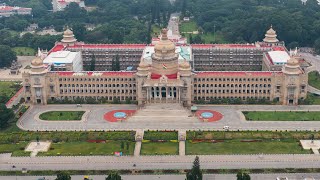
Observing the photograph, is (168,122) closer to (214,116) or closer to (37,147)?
(214,116)

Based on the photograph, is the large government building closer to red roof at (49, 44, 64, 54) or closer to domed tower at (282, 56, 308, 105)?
domed tower at (282, 56, 308, 105)

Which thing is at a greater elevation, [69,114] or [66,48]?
[66,48]

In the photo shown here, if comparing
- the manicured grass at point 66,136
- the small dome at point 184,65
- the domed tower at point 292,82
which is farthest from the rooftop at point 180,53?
the manicured grass at point 66,136

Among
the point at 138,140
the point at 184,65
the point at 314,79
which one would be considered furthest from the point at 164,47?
the point at 314,79

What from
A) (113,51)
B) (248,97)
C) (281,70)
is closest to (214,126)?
(248,97)

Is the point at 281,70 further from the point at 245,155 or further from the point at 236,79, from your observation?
the point at 245,155

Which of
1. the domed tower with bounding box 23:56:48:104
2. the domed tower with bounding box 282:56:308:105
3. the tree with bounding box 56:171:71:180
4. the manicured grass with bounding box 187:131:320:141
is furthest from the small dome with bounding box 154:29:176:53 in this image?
the tree with bounding box 56:171:71:180
